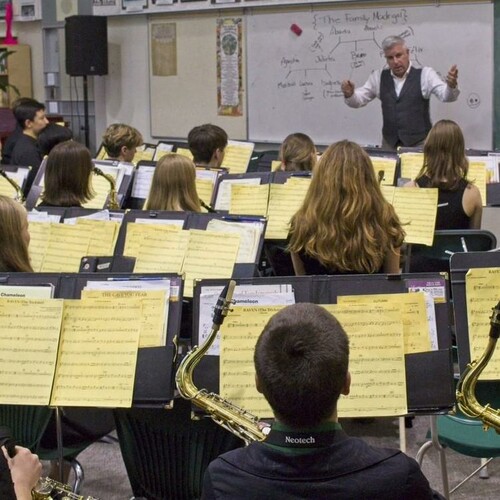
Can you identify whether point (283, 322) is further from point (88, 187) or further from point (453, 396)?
point (88, 187)

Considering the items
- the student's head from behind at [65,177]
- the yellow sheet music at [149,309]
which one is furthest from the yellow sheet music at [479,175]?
the yellow sheet music at [149,309]

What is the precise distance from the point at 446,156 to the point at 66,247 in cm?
215

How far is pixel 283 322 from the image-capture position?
6.11 ft

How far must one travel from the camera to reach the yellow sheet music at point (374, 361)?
2701 mm

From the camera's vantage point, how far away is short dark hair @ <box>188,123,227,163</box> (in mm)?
6574

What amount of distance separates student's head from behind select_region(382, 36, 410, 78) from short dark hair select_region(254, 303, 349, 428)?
6.70 m

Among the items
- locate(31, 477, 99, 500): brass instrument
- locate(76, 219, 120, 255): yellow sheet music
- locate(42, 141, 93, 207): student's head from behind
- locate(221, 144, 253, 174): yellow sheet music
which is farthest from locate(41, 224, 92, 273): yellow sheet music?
locate(221, 144, 253, 174): yellow sheet music

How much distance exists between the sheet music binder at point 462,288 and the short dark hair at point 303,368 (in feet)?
3.85

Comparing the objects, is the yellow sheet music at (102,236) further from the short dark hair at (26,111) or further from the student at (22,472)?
the short dark hair at (26,111)

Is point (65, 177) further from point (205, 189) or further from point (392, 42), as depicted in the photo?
point (392, 42)

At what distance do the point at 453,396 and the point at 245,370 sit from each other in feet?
2.06

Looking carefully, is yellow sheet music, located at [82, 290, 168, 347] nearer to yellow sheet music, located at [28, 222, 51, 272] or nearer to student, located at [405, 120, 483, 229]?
yellow sheet music, located at [28, 222, 51, 272]

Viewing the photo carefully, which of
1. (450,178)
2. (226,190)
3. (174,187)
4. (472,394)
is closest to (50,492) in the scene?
(472,394)

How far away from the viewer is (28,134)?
8164mm
